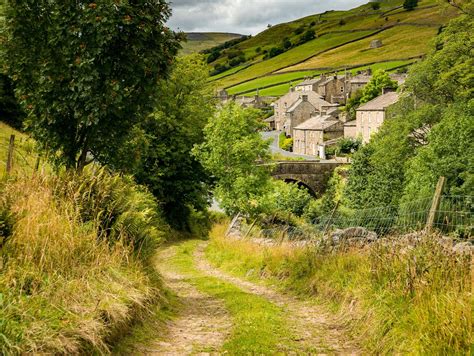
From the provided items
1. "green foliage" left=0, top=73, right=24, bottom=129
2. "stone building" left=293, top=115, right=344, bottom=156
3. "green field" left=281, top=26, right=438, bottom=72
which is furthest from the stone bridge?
"green field" left=281, top=26, right=438, bottom=72

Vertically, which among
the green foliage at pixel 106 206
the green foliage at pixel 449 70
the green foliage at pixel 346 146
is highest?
the green foliage at pixel 449 70

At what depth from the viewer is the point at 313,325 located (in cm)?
833

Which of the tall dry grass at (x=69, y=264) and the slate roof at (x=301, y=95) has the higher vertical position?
the slate roof at (x=301, y=95)

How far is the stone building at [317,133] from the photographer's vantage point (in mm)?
80062

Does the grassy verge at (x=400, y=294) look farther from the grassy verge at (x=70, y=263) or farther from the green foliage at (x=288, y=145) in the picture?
the green foliage at (x=288, y=145)

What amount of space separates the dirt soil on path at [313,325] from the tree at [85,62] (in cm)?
451

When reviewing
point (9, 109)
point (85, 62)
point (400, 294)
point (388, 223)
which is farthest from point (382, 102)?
point (400, 294)

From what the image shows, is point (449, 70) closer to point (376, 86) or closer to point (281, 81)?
point (376, 86)

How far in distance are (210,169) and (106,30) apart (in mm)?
24727

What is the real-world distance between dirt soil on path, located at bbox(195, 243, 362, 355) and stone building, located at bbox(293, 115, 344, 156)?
66.8 meters

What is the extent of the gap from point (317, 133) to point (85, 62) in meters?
73.9

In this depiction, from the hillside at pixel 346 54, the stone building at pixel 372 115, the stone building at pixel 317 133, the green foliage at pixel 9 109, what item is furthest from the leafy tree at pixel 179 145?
the hillside at pixel 346 54

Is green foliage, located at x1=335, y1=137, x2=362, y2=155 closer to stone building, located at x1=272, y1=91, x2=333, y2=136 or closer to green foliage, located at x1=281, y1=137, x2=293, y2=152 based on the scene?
stone building, located at x1=272, y1=91, x2=333, y2=136

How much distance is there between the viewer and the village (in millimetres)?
71688
